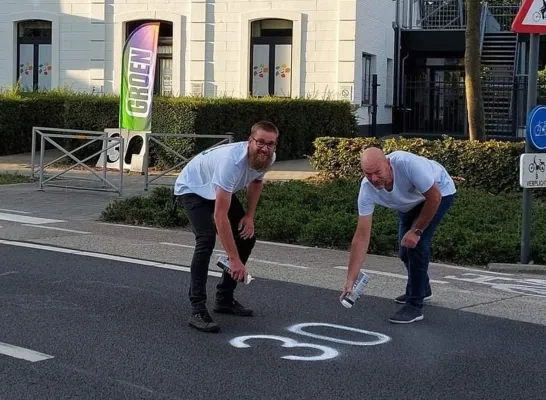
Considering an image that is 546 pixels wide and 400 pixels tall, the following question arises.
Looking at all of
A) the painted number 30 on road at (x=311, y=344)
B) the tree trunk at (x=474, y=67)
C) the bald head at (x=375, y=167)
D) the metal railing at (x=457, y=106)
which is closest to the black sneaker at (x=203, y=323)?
the painted number 30 on road at (x=311, y=344)

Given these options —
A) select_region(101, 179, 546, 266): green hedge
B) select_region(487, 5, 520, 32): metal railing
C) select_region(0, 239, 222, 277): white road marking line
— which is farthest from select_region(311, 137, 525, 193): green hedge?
select_region(487, 5, 520, 32): metal railing

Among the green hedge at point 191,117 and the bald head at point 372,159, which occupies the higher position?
the green hedge at point 191,117

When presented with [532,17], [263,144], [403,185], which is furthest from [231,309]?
[532,17]

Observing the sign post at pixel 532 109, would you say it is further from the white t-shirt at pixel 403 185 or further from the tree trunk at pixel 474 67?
the tree trunk at pixel 474 67

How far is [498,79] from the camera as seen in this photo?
27.6m

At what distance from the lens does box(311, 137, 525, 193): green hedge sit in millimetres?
15164

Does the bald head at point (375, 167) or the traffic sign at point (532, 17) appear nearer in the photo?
the bald head at point (375, 167)

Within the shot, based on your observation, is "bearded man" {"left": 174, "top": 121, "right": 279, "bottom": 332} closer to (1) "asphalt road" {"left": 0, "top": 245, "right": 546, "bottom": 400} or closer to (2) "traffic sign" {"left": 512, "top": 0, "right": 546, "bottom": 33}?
(1) "asphalt road" {"left": 0, "top": 245, "right": 546, "bottom": 400}

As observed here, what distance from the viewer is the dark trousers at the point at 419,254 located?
7309 millimetres

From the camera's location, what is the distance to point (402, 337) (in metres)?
6.89

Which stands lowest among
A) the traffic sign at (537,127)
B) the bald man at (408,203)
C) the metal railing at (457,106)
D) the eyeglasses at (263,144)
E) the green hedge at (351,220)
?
the green hedge at (351,220)

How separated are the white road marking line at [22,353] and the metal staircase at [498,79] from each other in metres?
21.6

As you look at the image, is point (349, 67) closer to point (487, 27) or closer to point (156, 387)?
point (487, 27)

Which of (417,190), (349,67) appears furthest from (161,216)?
(349,67)
